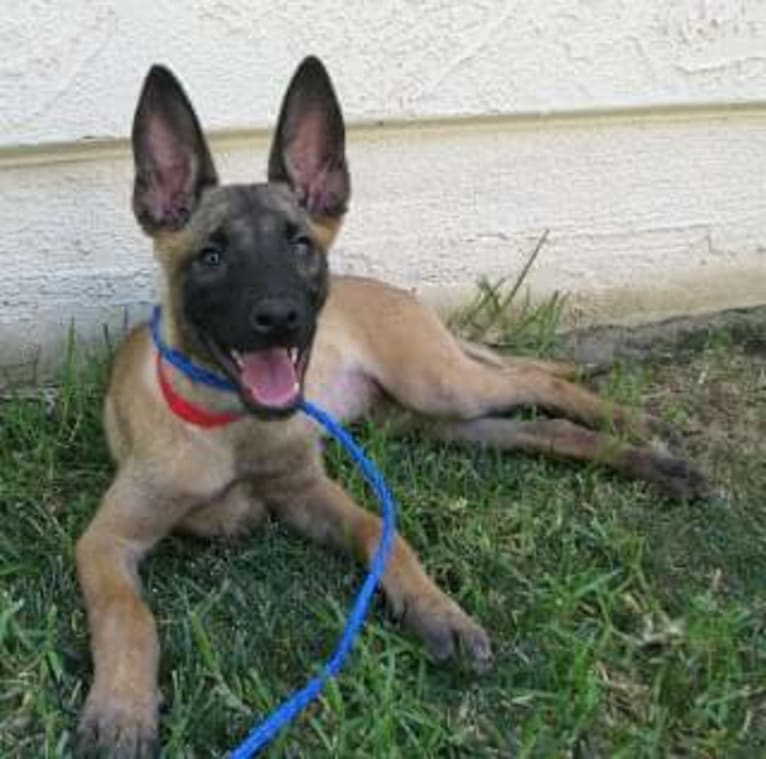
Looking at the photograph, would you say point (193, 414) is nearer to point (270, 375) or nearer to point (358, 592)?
point (270, 375)

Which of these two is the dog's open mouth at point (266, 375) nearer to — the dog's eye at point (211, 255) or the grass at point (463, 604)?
the dog's eye at point (211, 255)

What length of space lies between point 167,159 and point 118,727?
4.72 feet

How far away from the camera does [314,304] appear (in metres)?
3.41

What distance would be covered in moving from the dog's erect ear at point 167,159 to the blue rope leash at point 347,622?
0.61 metres

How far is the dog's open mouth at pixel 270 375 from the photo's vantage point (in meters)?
3.29

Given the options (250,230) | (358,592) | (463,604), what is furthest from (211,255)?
(463,604)

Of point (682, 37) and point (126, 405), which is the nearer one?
point (126, 405)

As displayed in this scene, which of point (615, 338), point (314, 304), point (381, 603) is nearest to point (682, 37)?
point (615, 338)

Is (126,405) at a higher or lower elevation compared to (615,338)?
higher

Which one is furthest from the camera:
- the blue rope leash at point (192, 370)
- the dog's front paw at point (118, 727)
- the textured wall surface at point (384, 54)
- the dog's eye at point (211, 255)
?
the textured wall surface at point (384, 54)

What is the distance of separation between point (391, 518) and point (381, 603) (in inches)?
8.6

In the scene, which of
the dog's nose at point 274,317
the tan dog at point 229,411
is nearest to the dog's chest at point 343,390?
the tan dog at point 229,411

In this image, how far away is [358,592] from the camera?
346cm

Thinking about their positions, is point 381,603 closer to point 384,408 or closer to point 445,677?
point 445,677
